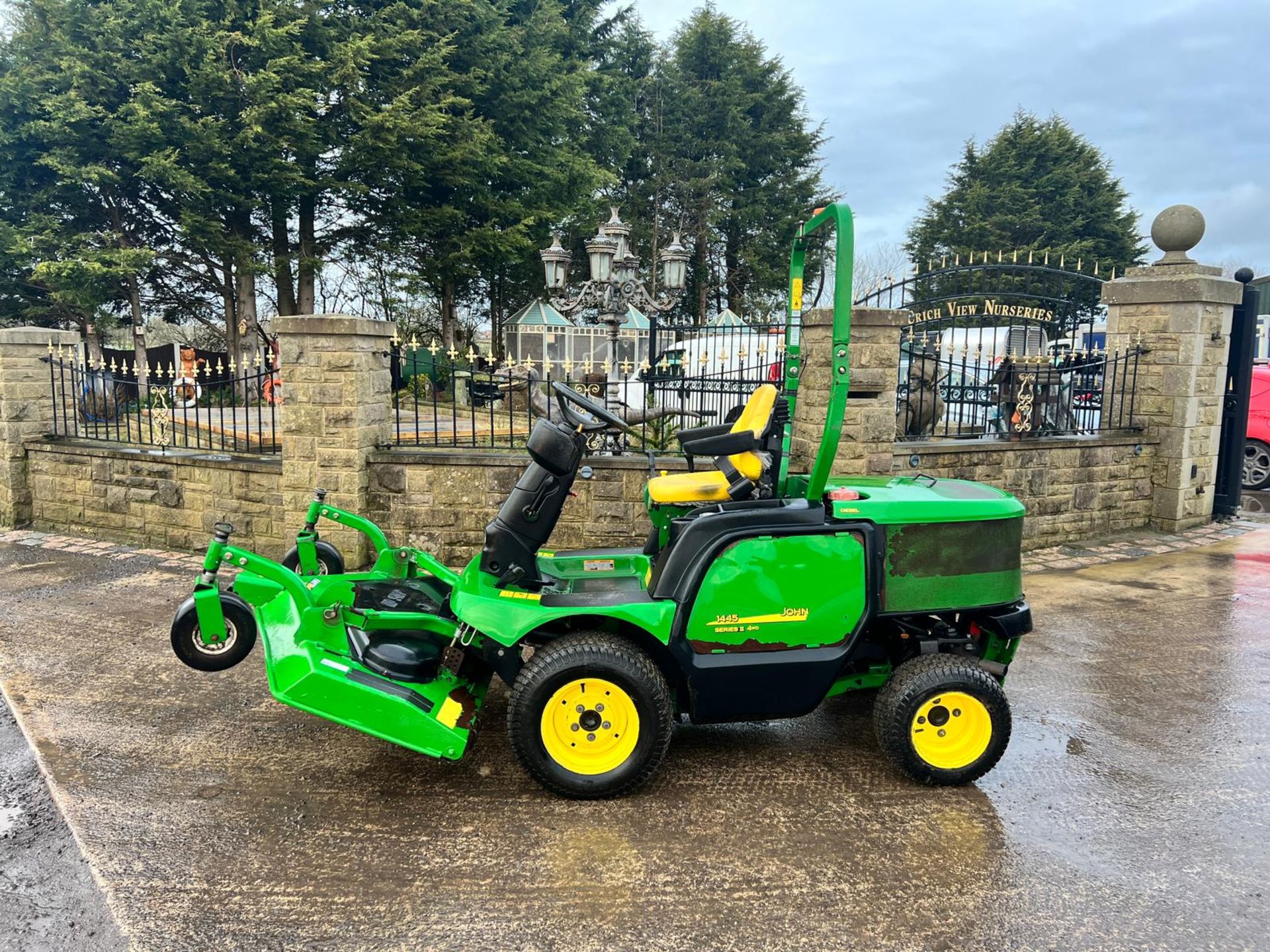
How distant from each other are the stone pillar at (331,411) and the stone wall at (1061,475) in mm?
4242

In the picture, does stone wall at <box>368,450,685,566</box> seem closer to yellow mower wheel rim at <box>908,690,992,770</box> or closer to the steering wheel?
the steering wheel

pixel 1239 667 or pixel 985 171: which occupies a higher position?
pixel 985 171

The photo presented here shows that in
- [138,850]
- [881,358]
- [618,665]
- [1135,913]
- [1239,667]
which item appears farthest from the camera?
[881,358]

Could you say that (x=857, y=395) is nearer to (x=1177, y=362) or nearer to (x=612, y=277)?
(x=612, y=277)

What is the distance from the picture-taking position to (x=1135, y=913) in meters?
2.60

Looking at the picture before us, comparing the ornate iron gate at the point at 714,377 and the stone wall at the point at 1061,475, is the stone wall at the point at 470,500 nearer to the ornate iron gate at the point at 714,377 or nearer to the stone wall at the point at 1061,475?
the ornate iron gate at the point at 714,377

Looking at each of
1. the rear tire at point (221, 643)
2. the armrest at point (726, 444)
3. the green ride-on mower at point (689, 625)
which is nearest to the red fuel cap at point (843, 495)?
the green ride-on mower at point (689, 625)

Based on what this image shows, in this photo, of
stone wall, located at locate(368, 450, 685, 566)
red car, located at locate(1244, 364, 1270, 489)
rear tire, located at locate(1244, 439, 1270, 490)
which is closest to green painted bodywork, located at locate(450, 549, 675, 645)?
stone wall, located at locate(368, 450, 685, 566)

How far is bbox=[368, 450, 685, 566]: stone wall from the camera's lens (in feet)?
21.3

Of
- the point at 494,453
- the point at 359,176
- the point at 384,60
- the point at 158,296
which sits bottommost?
the point at 494,453

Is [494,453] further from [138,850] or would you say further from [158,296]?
[158,296]

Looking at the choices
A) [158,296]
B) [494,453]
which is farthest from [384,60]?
[494,453]

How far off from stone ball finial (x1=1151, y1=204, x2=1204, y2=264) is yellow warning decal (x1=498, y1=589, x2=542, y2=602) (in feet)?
24.8

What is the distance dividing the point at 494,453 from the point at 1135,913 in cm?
499
